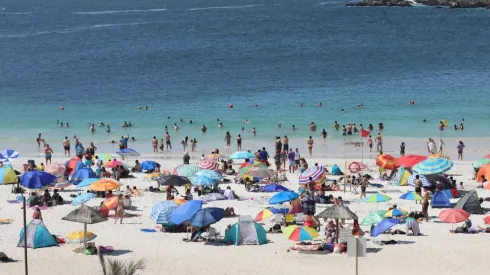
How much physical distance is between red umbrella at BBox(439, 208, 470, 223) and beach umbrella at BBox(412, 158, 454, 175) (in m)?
5.00

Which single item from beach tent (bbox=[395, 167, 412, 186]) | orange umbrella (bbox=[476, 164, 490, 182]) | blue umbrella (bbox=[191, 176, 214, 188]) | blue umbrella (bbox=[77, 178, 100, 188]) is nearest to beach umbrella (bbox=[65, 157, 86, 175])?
blue umbrella (bbox=[77, 178, 100, 188])

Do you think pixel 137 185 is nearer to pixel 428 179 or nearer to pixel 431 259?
pixel 428 179

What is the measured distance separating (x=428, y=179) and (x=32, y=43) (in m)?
70.3

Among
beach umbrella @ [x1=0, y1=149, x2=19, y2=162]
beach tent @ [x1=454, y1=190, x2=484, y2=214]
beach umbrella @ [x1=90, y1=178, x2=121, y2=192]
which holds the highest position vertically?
beach umbrella @ [x1=0, y1=149, x2=19, y2=162]

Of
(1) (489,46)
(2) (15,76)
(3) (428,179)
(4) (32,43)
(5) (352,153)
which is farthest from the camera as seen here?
(4) (32,43)

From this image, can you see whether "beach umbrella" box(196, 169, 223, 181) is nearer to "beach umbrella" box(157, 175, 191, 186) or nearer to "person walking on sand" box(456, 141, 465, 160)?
"beach umbrella" box(157, 175, 191, 186)

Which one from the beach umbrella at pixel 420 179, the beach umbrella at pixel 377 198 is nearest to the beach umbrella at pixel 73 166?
the beach umbrella at pixel 377 198

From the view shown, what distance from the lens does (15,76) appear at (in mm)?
72500

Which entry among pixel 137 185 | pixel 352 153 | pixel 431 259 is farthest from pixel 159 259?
pixel 352 153

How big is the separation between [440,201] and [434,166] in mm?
2224

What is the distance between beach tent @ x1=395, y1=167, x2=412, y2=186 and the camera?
32125 millimetres

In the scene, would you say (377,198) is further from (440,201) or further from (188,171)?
(188,171)

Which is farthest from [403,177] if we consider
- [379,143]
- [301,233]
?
[379,143]

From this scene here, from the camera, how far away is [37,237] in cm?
2425
